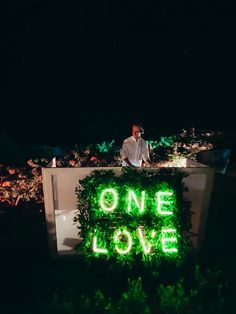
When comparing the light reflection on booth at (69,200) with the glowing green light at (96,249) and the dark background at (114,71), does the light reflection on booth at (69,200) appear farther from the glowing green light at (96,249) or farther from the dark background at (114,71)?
the dark background at (114,71)

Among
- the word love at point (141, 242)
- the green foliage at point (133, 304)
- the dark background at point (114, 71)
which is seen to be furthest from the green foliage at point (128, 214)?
the dark background at point (114, 71)

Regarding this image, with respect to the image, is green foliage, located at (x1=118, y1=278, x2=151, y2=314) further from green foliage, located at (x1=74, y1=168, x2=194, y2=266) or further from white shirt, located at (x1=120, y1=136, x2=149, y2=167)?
white shirt, located at (x1=120, y1=136, x2=149, y2=167)

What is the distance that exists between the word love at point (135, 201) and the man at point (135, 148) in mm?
1826

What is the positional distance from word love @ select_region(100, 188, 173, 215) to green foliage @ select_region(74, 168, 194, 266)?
5 cm

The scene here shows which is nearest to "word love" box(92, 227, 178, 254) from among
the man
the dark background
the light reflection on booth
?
the light reflection on booth

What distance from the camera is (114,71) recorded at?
2841 cm

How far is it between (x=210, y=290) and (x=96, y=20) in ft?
78.5

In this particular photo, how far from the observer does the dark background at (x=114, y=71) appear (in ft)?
74.8

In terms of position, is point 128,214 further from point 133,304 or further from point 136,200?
point 133,304

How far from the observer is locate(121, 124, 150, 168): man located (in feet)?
21.8

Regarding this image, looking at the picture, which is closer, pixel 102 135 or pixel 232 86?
pixel 102 135

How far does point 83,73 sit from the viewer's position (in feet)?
92.2

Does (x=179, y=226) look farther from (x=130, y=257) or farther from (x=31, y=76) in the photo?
(x=31, y=76)

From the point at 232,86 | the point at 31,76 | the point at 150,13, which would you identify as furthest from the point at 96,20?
the point at 232,86
